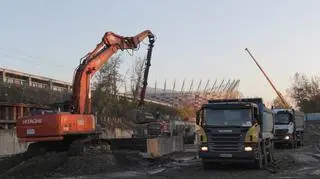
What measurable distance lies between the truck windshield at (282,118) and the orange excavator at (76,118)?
16.0m

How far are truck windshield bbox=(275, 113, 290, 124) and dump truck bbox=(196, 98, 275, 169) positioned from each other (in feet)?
68.7

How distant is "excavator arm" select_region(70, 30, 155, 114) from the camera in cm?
2853

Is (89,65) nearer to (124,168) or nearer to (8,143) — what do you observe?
(124,168)

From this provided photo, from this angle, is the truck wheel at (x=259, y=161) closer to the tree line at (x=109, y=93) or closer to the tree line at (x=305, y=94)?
the tree line at (x=109, y=93)

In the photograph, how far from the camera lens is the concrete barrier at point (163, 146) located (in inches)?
1180

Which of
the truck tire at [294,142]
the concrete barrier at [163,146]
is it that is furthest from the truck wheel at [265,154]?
the truck tire at [294,142]

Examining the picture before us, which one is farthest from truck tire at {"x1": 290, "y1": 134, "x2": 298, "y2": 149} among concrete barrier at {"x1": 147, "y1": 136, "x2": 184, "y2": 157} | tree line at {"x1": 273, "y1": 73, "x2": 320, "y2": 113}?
tree line at {"x1": 273, "y1": 73, "x2": 320, "y2": 113}

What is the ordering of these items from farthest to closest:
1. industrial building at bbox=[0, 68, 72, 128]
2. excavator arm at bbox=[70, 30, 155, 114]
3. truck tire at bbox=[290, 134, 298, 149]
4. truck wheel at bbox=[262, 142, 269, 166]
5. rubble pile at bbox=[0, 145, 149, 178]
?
1. truck tire at bbox=[290, 134, 298, 149]
2. industrial building at bbox=[0, 68, 72, 128]
3. excavator arm at bbox=[70, 30, 155, 114]
4. truck wheel at bbox=[262, 142, 269, 166]
5. rubble pile at bbox=[0, 145, 149, 178]

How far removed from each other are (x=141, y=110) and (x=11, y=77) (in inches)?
783

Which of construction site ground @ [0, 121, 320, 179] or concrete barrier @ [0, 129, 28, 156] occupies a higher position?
concrete barrier @ [0, 129, 28, 156]

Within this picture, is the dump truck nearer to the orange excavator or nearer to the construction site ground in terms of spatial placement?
the construction site ground

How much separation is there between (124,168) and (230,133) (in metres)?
5.19

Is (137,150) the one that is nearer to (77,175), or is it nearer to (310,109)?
Result: (77,175)

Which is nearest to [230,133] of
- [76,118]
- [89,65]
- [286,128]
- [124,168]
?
[124,168]
